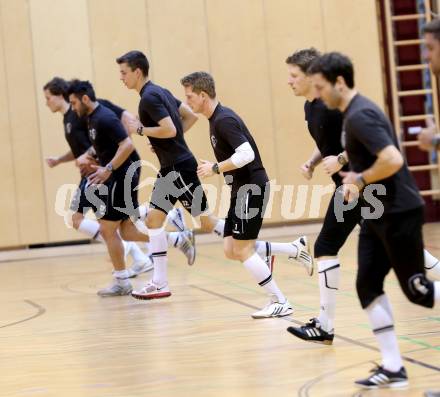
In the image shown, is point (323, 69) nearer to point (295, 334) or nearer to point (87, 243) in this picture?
point (295, 334)

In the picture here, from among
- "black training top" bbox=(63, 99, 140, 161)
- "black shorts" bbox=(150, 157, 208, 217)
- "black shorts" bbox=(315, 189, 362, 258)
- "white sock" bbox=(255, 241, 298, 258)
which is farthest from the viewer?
"black training top" bbox=(63, 99, 140, 161)

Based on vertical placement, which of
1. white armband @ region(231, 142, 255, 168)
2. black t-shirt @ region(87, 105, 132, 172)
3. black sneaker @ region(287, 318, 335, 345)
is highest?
black t-shirt @ region(87, 105, 132, 172)

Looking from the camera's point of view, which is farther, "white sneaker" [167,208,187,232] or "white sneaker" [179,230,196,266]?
"white sneaker" [167,208,187,232]

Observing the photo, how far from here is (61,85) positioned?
8656 millimetres

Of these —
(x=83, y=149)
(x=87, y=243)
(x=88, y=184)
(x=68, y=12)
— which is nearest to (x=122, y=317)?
(x=88, y=184)

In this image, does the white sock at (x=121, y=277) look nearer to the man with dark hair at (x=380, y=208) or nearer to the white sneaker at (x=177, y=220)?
the white sneaker at (x=177, y=220)

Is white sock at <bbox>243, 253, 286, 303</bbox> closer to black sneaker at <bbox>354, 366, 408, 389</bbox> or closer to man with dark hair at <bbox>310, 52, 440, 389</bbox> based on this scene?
man with dark hair at <bbox>310, 52, 440, 389</bbox>

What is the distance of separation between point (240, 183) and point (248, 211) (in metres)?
0.21

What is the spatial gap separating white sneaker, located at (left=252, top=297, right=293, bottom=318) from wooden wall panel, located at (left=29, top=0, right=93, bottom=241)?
6.04 meters

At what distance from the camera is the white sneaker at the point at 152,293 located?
7227 mm

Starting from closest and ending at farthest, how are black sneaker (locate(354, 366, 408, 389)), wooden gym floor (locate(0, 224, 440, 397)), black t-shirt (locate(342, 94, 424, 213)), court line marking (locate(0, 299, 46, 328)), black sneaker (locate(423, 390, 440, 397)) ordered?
1. black sneaker (locate(423, 390, 440, 397))
2. black t-shirt (locate(342, 94, 424, 213))
3. black sneaker (locate(354, 366, 408, 389))
4. wooden gym floor (locate(0, 224, 440, 397))
5. court line marking (locate(0, 299, 46, 328))

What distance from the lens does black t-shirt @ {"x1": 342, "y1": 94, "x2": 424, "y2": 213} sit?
12.5 ft

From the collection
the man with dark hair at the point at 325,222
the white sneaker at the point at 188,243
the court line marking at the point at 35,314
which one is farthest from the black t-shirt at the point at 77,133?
the man with dark hair at the point at 325,222

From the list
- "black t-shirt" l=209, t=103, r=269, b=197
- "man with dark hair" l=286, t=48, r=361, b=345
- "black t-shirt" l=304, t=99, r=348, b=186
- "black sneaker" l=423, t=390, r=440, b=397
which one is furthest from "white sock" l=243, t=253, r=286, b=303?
"black sneaker" l=423, t=390, r=440, b=397
